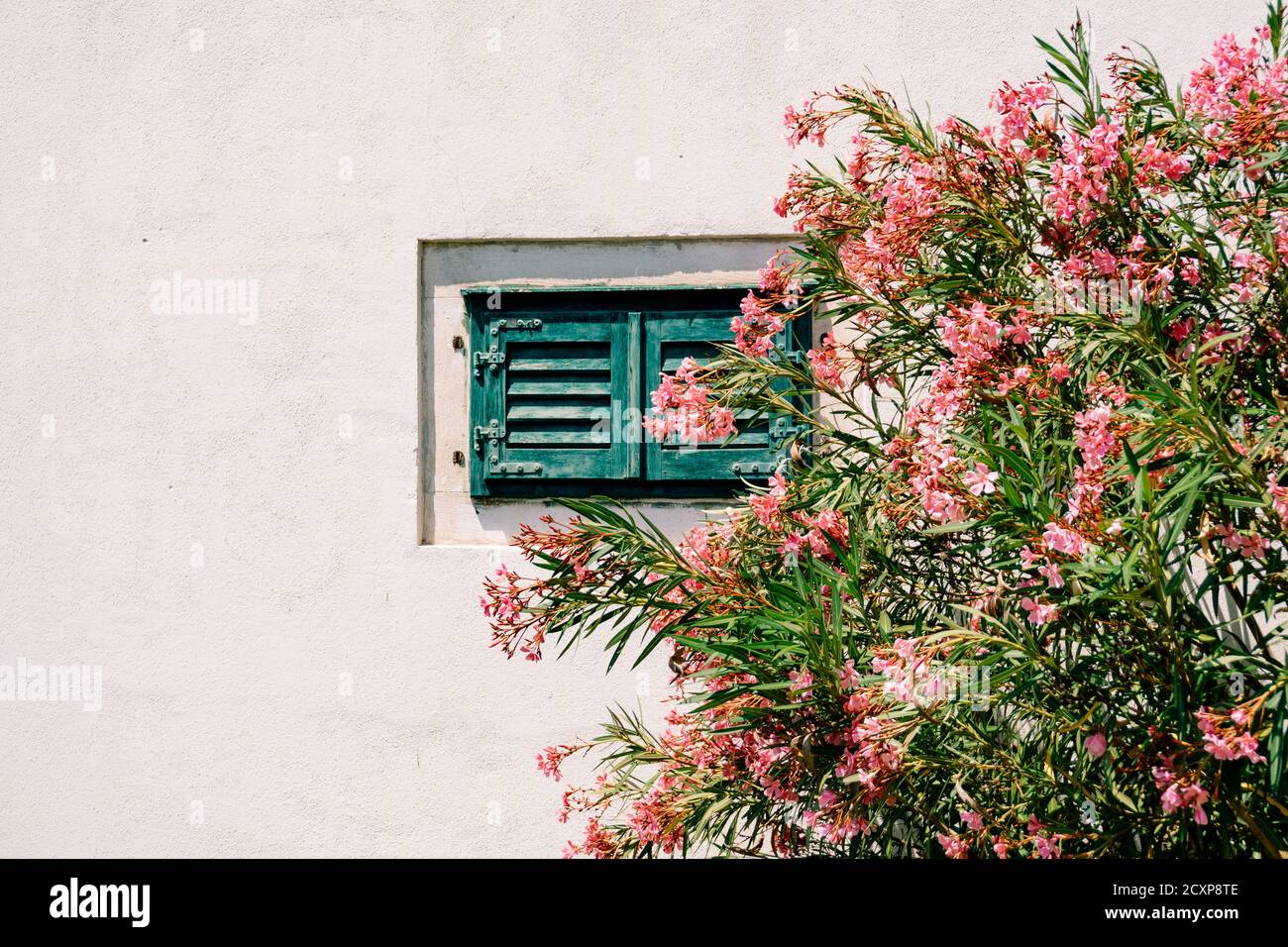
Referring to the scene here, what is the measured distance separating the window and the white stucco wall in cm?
33

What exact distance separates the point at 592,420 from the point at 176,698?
2.45 meters

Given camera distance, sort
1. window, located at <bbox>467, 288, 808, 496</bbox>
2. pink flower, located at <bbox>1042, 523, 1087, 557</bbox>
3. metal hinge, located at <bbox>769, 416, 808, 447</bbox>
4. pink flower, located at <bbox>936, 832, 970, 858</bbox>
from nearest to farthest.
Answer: pink flower, located at <bbox>1042, 523, 1087, 557</bbox> → pink flower, located at <bbox>936, 832, 970, 858</bbox> → metal hinge, located at <bbox>769, 416, 808, 447</bbox> → window, located at <bbox>467, 288, 808, 496</bbox>

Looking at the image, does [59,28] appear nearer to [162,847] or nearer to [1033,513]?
[162,847]

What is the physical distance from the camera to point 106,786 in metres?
5.47

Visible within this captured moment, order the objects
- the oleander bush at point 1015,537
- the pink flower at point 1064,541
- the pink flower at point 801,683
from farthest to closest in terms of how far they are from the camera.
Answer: the pink flower at point 801,683
the oleander bush at point 1015,537
the pink flower at point 1064,541

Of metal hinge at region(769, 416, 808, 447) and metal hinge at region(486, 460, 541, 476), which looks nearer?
metal hinge at region(769, 416, 808, 447)

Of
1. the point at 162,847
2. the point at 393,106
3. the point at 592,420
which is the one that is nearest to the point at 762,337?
the point at 592,420

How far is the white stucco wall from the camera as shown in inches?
207

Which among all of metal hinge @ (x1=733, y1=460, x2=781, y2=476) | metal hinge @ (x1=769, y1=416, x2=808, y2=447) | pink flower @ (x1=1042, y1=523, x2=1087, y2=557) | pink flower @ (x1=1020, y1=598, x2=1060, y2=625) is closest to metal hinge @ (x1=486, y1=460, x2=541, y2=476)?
metal hinge @ (x1=733, y1=460, x2=781, y2=476)

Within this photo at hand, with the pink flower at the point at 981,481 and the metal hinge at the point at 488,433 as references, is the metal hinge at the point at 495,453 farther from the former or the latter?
the pink flower at the point at 981,481

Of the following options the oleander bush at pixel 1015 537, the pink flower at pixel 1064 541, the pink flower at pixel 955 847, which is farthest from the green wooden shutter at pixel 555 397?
the pink flower at pixel 1064 541

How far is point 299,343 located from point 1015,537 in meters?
3.87

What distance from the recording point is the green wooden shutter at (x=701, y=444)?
5.19 metres

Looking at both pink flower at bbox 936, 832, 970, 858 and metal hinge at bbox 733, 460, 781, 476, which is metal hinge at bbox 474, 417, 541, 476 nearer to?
metal hinge at bbox 733, 460, 781, 476
